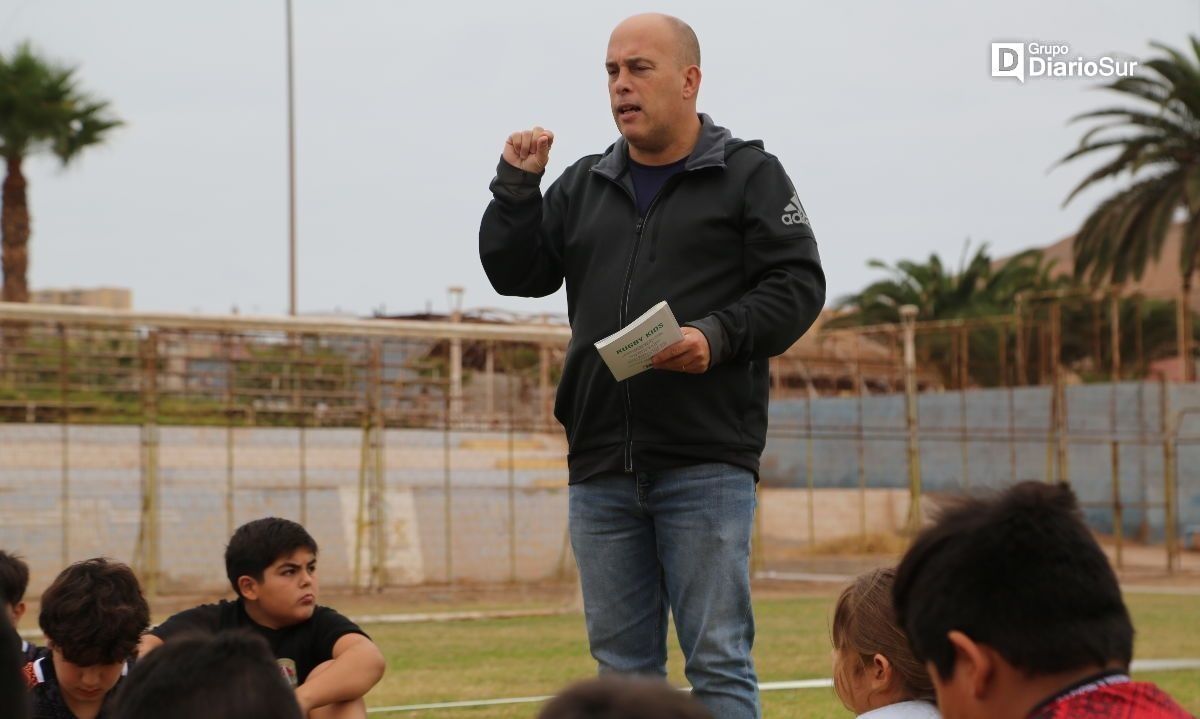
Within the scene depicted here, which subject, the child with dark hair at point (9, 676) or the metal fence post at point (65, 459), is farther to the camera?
the metal fence post at point (65, 459)

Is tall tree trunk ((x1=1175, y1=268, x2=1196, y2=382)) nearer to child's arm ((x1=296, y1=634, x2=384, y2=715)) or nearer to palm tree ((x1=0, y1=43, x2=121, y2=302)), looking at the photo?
palm tree ((x1=0, y1=43, x2=121, y2=302))

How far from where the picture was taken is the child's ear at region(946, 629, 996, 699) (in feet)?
7.63

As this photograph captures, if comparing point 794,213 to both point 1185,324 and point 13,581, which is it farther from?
point 1185,324

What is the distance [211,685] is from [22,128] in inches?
1379

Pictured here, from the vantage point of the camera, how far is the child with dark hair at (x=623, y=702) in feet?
5.90

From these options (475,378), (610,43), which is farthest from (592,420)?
(475,378)

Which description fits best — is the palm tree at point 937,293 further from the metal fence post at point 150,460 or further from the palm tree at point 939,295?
the metal fence post at point 150,460

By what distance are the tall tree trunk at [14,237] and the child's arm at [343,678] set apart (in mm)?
31525

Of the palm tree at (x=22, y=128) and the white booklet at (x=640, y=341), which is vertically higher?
the palm tree at (x=22, y=128)

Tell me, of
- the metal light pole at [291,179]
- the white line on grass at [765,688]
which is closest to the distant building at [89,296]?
the metal light pole at [291,179]

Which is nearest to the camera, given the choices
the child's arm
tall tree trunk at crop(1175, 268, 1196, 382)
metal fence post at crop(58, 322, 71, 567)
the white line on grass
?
the child's arm

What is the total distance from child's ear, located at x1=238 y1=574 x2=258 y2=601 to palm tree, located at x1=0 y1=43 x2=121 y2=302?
3106 cm

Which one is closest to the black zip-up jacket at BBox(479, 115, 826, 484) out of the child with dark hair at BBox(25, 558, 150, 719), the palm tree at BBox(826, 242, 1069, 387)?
the child with dark hair at BBox(25, 558, 150, 719)

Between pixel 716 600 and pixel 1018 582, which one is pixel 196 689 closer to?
pixel 1018 582
